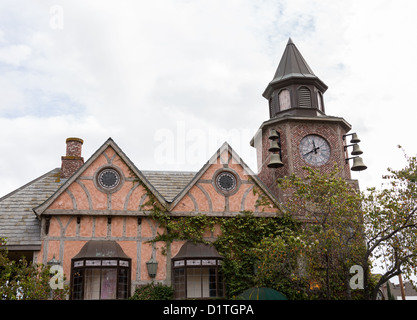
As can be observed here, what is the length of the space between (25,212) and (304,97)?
1543 centimetres

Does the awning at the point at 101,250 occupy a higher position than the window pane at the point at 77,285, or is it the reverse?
the awning at the point at 101,250

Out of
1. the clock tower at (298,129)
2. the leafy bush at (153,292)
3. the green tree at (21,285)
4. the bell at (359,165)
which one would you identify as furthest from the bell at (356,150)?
the green tree at (21,285)

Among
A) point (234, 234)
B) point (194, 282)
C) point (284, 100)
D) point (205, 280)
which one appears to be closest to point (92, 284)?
point (194, 282)

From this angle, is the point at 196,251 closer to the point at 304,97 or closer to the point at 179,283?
the point at 179,283

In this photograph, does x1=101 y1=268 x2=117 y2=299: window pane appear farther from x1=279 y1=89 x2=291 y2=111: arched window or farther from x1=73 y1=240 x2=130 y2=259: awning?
x1=279 y1=89 x2=291 y2=111: arched window

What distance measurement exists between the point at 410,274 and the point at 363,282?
1647 mm

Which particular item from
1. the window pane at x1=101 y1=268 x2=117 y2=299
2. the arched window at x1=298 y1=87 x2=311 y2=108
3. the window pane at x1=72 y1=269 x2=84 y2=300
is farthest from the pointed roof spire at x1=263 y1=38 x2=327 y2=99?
the window pane at x1=72 y1=269 x2=84 y2=300

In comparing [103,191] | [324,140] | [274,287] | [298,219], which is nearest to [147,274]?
[103,191]

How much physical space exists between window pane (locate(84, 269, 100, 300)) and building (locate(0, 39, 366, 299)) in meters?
0.04

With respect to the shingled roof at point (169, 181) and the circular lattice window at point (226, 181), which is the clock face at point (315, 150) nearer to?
the circular lattice window at point (226, 181)

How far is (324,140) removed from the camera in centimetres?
2272

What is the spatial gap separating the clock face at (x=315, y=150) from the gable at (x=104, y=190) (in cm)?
826

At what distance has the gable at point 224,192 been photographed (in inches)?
747
